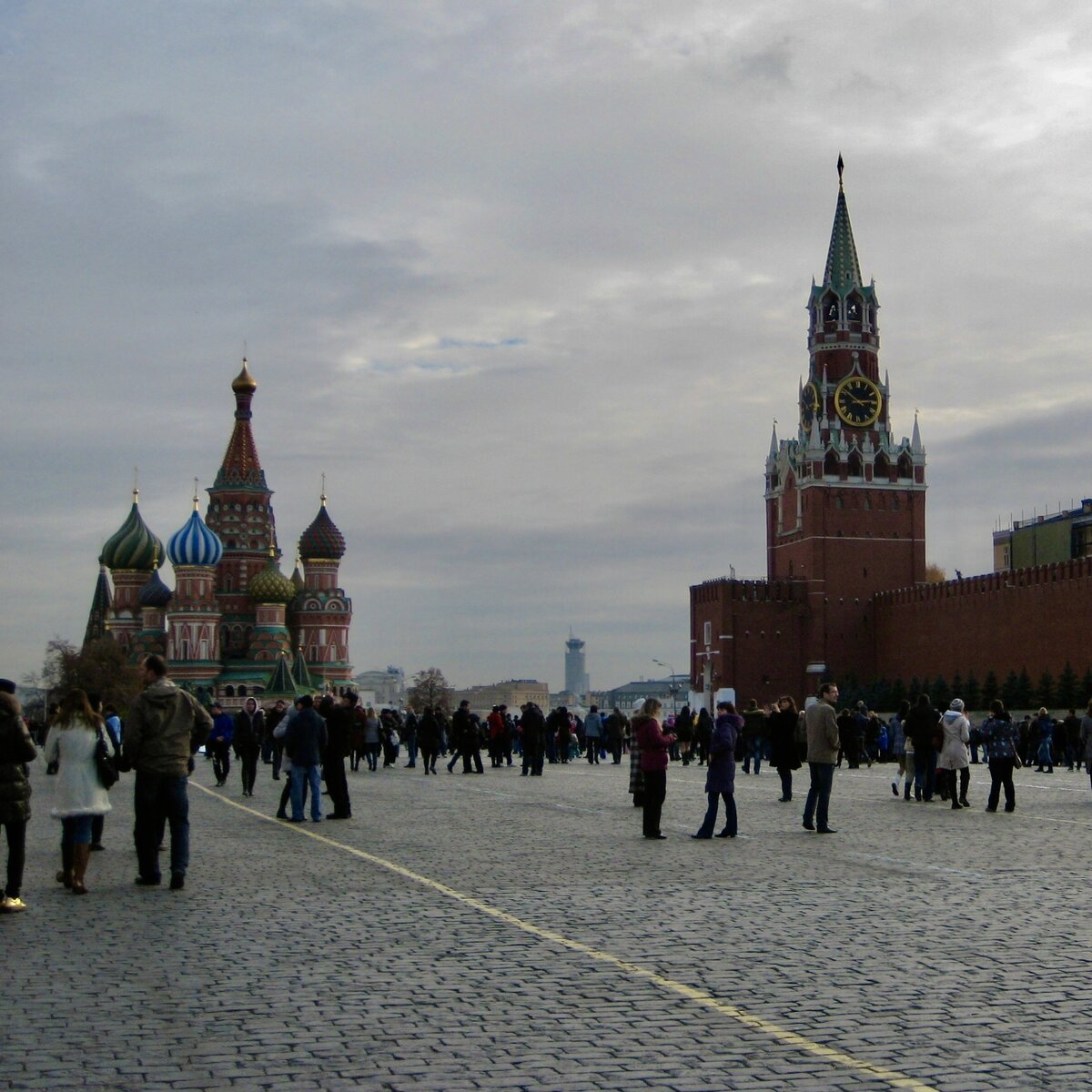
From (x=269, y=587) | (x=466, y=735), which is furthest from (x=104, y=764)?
(x=269, y=587)

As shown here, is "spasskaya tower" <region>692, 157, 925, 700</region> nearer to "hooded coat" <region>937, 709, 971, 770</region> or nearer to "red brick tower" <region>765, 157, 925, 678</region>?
"red brick tower" <region>765, 157, 925, 678</region>

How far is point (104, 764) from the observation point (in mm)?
10555

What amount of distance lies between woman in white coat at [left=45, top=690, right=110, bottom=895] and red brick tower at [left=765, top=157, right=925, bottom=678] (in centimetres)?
8249

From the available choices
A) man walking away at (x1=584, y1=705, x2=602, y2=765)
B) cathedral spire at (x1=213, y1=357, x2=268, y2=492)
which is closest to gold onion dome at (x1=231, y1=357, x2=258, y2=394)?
cathedral spire at (x1=213, y1=357, x2=268, y2=492)

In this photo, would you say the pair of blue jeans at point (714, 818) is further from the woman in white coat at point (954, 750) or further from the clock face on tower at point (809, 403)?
the clock face on tower at point (809, 403)

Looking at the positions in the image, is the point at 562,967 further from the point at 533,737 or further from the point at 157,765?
the point at 533,737

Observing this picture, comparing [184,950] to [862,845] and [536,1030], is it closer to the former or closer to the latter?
A: [536,1030]

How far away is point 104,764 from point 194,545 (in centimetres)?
8115

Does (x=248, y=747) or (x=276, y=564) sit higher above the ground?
(x=276, y=564)

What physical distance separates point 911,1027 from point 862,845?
728cm

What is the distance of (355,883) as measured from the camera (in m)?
10.6

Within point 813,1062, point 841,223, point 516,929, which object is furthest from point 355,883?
point 841,223

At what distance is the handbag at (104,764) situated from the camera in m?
10.5

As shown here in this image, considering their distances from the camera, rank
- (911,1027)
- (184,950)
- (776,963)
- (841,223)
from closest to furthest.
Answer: (911,1027), (776,963), (184,950), (841,223)
